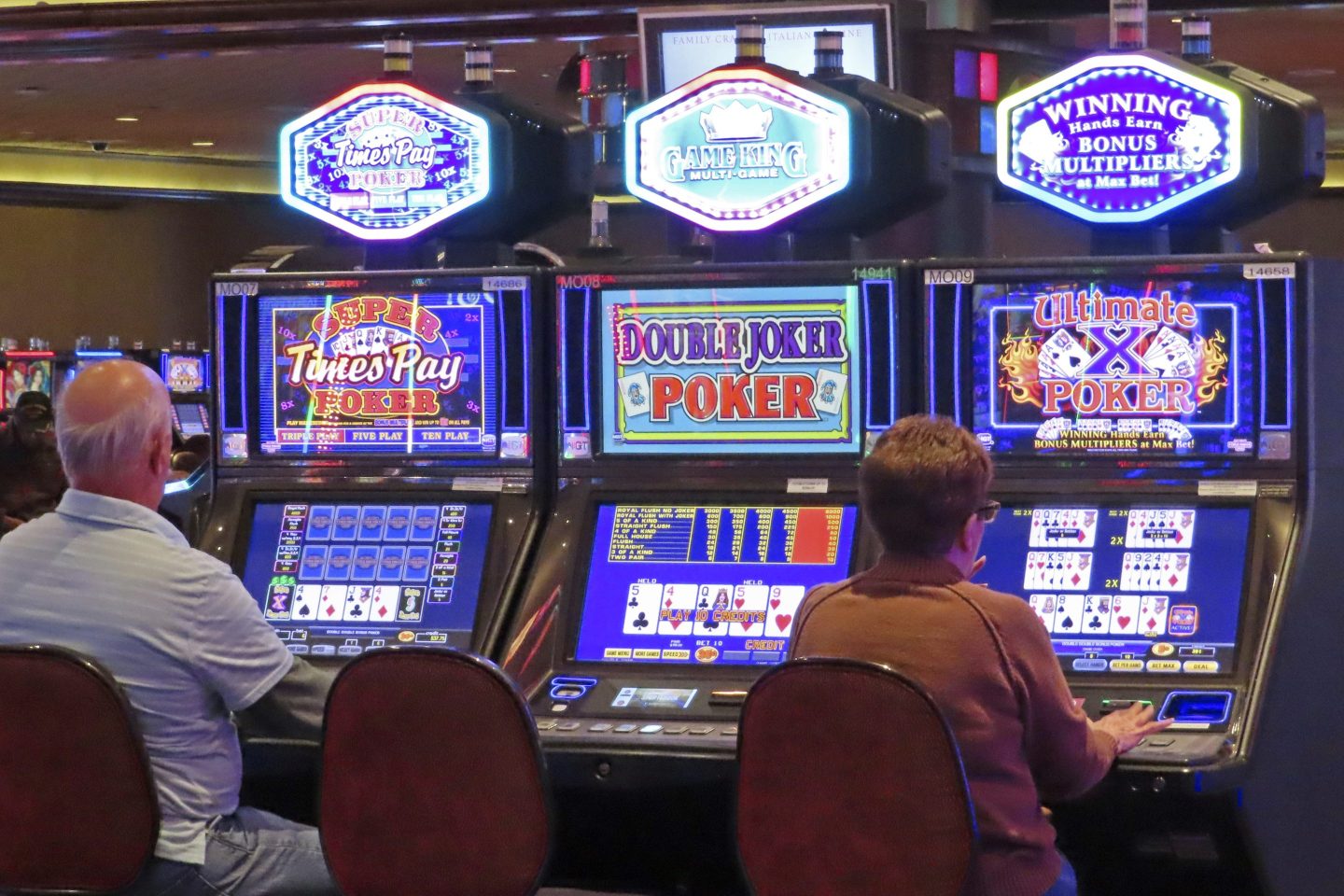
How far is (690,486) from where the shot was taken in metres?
3.71

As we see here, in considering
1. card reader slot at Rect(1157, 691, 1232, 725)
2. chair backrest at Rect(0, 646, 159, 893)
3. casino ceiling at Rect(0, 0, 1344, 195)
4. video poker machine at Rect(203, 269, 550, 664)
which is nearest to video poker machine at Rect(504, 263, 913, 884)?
video poker machine at Rect(203, 269, 550, 664)

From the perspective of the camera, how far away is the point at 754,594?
11.7 feet

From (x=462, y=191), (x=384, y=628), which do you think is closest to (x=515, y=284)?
(x=462, y=191)

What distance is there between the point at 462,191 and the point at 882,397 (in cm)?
106

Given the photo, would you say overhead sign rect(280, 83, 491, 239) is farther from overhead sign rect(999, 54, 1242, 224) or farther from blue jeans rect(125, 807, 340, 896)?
blue jeans rect(125, 807, 340, 896)

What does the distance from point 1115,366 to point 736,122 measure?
90 centimetres

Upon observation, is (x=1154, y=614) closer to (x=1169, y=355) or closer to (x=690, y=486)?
(x=1169, y=355)

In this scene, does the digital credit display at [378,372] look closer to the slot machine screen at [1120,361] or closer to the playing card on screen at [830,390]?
the playing card on screen at [830,390]

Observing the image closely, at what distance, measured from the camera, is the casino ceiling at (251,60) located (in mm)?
5371

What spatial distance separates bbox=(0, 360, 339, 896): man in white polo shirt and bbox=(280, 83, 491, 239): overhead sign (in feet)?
4.21

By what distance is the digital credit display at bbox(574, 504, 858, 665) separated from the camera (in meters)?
3.54

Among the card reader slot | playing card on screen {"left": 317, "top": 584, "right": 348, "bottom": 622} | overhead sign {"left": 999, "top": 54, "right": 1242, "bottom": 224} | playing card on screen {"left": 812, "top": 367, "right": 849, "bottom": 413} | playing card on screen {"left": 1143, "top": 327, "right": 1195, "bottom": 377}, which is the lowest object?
the card reader slot

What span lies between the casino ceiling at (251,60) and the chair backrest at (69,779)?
2972mm

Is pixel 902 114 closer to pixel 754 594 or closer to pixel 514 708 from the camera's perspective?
pixel 754 594
